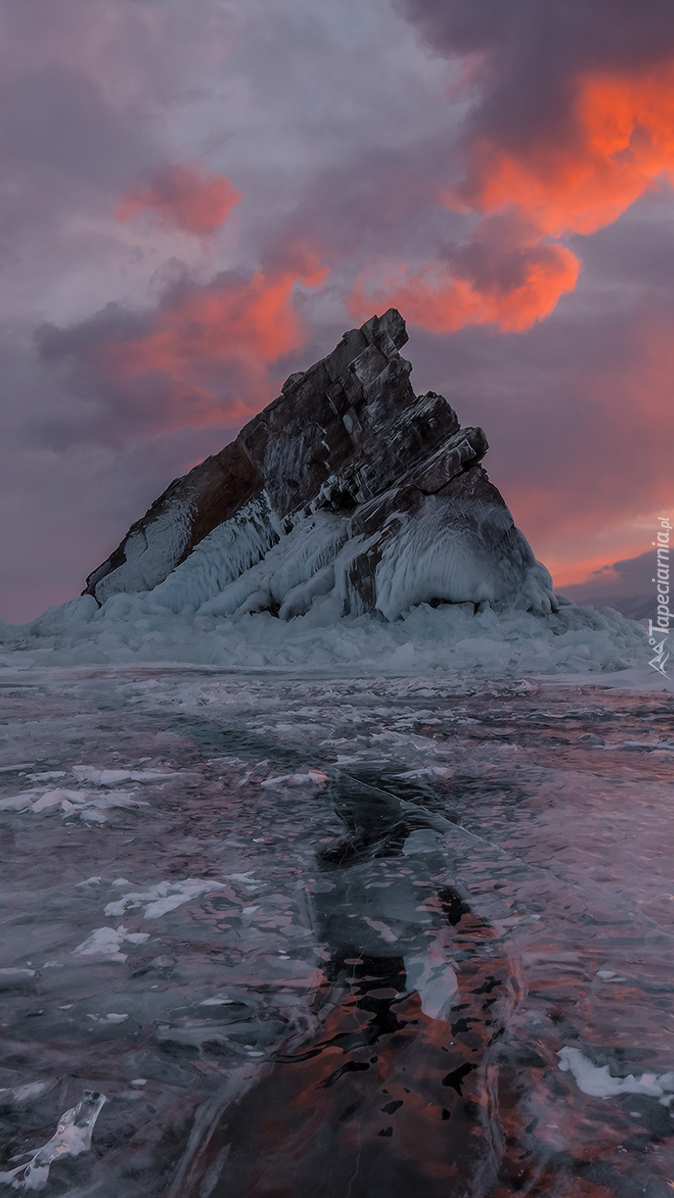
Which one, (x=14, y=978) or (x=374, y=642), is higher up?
(x=374, y=642)

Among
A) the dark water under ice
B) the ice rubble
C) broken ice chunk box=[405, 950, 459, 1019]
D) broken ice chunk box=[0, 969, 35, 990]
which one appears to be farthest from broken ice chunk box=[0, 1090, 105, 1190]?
the ice rubble

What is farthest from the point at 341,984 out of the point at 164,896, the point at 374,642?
the point at 374,642

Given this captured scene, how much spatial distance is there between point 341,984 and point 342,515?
13.9 m

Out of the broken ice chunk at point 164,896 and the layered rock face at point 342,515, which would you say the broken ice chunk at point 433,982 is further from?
the layered rock face at point 342,515

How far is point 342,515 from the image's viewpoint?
1487cm

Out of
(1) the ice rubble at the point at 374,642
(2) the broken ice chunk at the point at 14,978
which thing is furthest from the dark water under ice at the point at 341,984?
(1) the ice rubble at the point at 374,642

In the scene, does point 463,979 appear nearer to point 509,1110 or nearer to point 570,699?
point 509,1110

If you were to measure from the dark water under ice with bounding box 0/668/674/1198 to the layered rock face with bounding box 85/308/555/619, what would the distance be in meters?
9.50

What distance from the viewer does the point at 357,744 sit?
351cm

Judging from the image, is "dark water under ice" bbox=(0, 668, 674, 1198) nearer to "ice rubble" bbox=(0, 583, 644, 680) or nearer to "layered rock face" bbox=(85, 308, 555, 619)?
"ice rubble" bbox=(0, 583, 644, 680)

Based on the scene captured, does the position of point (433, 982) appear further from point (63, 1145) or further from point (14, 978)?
point (14, 978)

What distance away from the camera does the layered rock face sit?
12.1 metres

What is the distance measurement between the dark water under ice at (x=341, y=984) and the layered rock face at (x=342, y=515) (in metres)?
9.50

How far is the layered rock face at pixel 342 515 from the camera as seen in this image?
12148 millimetres
